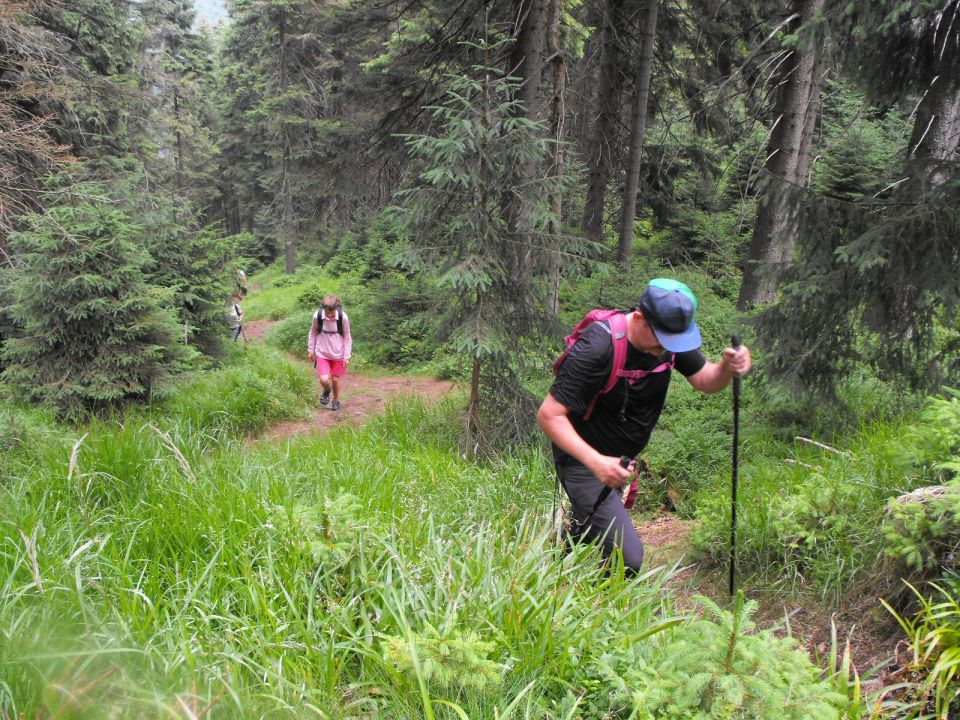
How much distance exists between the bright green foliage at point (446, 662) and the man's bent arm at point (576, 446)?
42.3 inches

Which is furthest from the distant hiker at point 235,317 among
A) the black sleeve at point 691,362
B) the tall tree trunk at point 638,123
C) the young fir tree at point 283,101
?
the black sleeve at point 691,362

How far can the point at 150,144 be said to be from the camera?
52.9 feet

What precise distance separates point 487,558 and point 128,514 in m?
2.17

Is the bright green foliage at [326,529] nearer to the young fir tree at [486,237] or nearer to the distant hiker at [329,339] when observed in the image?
the young fir tree at [486,237]

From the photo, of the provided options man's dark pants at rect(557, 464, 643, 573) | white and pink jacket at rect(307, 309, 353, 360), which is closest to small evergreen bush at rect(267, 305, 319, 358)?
white and pink jacket at rect(307, 309, 353, 360)

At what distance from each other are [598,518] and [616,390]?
0.78 metres

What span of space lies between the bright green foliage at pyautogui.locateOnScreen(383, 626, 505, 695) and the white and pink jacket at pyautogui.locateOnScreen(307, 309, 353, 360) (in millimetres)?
7395

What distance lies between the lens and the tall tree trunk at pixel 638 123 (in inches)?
484

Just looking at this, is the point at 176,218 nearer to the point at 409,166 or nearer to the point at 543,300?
the point at 409,166

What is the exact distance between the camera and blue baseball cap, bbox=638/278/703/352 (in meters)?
3.05

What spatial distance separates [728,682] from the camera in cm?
182

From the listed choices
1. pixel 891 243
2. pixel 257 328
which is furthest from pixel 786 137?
pixel 257 328

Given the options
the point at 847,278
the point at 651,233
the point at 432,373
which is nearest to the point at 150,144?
the point at 432,373

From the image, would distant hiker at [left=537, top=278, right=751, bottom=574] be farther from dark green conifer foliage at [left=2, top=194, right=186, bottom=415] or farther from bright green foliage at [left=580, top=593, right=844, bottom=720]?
dark green conifer foliage at [left=2, top=194, right=186, bottom=415]
